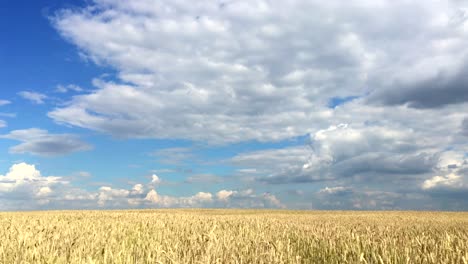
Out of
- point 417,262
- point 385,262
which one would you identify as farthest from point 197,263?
point 417,262

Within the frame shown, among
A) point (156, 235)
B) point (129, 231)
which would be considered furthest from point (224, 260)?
point (129, 231)

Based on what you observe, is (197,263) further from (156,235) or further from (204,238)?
(156,235)

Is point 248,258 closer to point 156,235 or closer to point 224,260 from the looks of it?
point 224,260

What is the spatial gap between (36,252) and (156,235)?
3.72 meters

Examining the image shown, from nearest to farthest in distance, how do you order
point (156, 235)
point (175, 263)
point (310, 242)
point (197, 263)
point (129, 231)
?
point (175, 263), point (197, 263), point (310, 242), point (156, 235), point (129, 231)

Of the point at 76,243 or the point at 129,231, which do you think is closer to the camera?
the point at 76,243

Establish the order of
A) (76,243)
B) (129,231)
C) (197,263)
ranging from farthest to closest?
(129,231) → (76,243) → (197,263)

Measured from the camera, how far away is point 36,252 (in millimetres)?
6805

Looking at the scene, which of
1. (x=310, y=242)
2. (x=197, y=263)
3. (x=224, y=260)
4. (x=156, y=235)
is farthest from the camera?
(x=156, y=235)

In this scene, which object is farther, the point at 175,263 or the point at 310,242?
the point at 310,242

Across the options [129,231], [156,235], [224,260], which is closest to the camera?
[224,260]

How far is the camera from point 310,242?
9.09 meters

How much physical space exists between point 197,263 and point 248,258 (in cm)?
95

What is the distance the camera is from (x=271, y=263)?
595 cm
